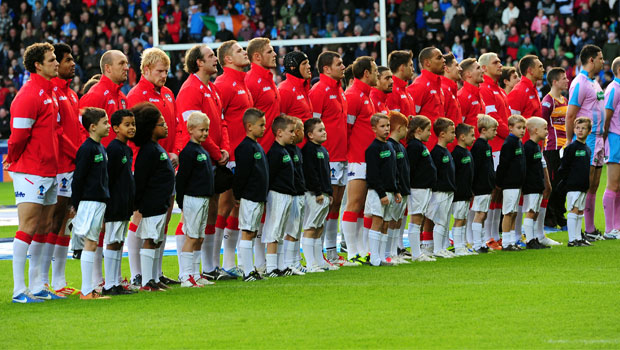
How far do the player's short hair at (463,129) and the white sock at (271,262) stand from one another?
122 inches

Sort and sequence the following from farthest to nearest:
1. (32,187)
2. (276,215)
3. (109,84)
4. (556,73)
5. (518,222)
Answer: (556,73) → (518,222) → (276,215) → (109,84) → (32,187)

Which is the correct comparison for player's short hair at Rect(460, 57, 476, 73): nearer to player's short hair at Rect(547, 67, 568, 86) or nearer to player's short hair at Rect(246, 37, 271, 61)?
player's short hair at Rect(547, 67, 568, 86)

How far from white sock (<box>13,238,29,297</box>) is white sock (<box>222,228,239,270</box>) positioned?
2133 millimetres

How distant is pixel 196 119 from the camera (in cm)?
968

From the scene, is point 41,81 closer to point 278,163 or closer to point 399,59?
point 278,163

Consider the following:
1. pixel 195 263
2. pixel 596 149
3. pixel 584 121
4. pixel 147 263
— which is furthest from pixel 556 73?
pixel 147 263

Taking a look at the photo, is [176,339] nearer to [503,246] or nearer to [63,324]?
[63,324]

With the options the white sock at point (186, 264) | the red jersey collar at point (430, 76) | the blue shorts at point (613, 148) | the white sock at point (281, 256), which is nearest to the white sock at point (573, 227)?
the blue shorts at point (613, 148)

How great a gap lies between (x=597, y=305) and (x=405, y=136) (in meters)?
4.03

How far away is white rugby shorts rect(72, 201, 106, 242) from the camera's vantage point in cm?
886

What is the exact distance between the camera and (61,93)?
31.3 ft

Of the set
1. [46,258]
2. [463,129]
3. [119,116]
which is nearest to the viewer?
[119,116]

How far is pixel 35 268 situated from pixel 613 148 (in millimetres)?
7776

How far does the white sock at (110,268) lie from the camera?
913cm
